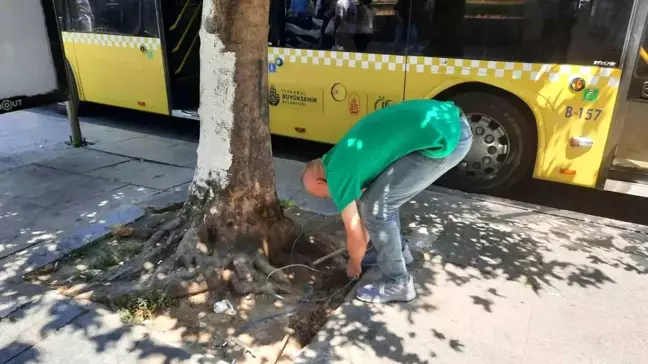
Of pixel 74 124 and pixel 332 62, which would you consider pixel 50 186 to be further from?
pixel 332 62

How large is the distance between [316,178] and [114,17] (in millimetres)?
5483

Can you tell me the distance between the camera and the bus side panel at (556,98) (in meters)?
4.34

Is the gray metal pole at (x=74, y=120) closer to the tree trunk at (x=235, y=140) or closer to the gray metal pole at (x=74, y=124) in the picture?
the gray metal pole at (x=74, y=124)

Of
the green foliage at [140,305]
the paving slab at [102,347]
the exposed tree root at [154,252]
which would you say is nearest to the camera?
the paving slab at [102,347]

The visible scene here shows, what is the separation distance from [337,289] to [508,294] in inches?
44.3

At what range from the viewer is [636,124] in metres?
5.34

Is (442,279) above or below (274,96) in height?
below

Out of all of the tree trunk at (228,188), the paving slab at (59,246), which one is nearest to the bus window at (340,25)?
the tree trunk at (228,188)

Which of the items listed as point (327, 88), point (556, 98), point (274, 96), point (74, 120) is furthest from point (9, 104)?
point (556, 98)

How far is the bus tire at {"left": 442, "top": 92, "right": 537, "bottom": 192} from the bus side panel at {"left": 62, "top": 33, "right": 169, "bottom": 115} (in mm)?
4077

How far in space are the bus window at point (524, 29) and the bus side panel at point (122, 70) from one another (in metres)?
3.70

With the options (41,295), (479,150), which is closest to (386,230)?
(41,295)

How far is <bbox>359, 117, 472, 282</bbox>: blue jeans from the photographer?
2.88m

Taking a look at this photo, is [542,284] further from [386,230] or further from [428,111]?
[428,111]
